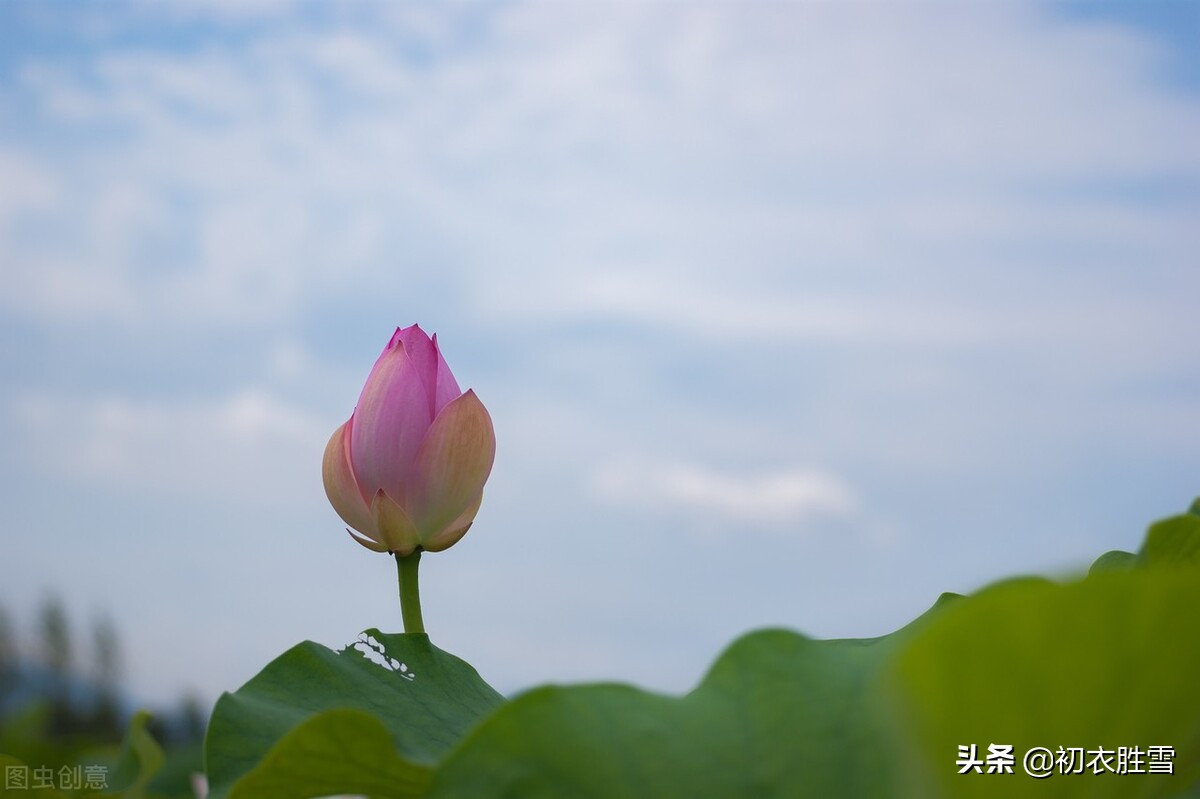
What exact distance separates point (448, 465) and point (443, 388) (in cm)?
7

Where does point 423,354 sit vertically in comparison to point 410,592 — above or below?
above

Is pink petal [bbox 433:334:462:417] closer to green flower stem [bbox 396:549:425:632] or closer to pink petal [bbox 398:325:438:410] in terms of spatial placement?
pink petal [bbox 398:325:438:410]

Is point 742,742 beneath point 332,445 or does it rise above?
beneath

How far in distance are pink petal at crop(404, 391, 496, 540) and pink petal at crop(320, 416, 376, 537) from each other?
4cm

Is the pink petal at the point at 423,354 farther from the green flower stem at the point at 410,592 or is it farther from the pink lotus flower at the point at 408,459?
the green flower stem at the point at 410,592

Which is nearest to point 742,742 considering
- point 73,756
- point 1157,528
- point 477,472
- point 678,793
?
point 678,793

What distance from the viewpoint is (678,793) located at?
446 mm

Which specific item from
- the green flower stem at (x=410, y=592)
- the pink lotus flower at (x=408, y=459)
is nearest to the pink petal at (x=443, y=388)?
the pink lotus flower at (x=408, y=459)

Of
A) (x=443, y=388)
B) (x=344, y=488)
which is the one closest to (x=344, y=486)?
(x=344, y=488)

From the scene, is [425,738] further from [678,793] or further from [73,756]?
[73,756]

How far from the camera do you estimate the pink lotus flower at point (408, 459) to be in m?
0.86

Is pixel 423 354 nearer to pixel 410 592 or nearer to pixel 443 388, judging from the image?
pixel 443 388

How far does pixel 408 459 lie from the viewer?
34.1 inches

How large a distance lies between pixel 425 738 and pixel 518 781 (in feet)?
0.99
